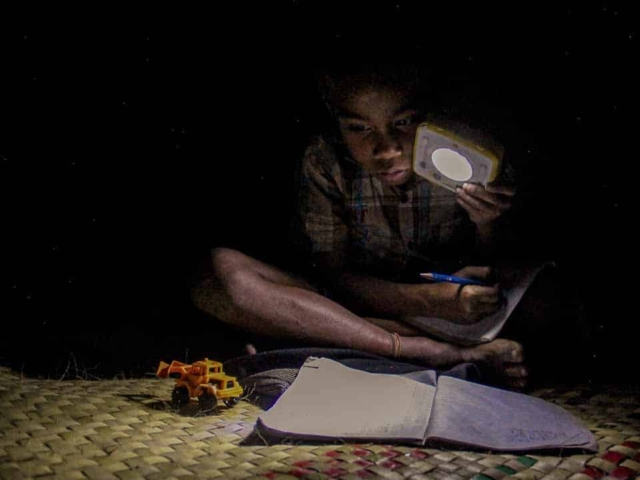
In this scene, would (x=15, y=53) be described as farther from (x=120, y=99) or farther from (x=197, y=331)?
(x=197, y=331)

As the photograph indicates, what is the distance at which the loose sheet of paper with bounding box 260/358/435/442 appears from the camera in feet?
3.94

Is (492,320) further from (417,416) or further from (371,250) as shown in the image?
(417,416)

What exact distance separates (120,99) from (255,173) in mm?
442

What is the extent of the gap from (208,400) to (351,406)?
0.30 metres

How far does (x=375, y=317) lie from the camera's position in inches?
73.9

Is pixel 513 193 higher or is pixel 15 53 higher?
pixel 15 53

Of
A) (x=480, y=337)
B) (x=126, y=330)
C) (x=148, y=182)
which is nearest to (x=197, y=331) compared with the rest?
(x=126, y=330)

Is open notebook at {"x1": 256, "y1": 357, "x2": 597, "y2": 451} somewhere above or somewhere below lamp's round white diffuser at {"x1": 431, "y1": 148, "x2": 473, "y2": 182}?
below

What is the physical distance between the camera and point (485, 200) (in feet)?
5.72

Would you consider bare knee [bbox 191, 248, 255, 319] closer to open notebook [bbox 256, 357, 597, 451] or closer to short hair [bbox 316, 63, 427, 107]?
open notebook [bbox 256, 357, 597, 451]

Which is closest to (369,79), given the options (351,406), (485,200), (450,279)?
(485,200)

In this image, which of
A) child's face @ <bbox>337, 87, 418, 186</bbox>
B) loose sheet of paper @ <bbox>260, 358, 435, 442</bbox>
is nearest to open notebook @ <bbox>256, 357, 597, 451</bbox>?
loose sheet of paper @ <bbox>260, 358, 435, 442</bbox>

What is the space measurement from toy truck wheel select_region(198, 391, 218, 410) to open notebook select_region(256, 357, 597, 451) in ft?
0.52

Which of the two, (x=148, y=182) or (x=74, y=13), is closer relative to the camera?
(x=74, y=13)
